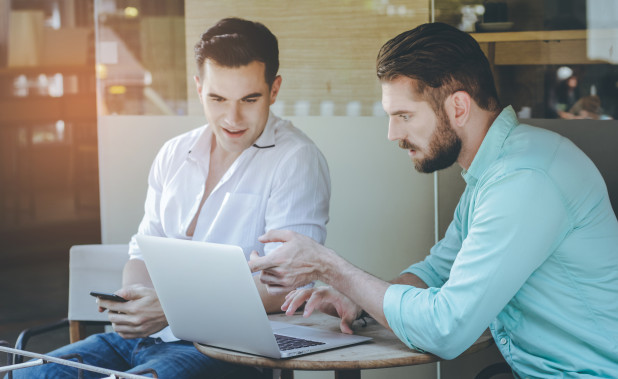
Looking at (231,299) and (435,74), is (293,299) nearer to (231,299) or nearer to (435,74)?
(231,299)

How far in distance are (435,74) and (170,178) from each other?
1.39 metres

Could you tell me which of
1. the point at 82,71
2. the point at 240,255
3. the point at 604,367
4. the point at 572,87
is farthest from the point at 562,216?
the point at 82,71

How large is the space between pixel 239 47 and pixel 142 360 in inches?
49.3

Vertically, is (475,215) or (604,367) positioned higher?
(475,215)

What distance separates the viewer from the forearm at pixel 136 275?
290cm

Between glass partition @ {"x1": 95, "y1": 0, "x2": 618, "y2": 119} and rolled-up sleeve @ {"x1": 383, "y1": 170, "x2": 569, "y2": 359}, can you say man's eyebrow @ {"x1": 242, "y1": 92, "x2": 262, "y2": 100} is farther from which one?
rolled-up sleeve @ {"x1": 383, "y1": 170, "x2": 569, "y2": 359}

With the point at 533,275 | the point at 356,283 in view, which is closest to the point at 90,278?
the point at 356,283

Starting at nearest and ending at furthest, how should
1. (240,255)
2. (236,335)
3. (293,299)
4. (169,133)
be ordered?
(240,255), (236,335), (293,299), (169,133)

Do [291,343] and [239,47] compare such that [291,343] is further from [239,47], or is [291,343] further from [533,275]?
[239,47]

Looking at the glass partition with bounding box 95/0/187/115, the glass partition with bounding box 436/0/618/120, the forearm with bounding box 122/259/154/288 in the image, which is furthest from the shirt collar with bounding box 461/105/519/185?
the glass partition with bounding box 95/0/187/115

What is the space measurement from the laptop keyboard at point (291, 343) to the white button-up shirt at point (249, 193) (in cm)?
59

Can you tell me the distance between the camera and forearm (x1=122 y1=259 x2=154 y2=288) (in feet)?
9.50

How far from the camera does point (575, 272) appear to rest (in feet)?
6.19

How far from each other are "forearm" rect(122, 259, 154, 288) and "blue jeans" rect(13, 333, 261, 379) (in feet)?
0.76
